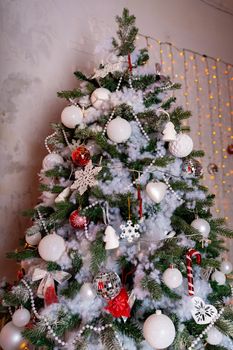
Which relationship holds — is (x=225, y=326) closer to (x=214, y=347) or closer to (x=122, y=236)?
(x=214, y=347)

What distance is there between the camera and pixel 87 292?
3.66ft

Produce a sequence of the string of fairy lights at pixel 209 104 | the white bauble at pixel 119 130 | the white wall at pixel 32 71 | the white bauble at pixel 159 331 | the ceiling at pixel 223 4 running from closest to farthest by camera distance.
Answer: the white bauble at pixel 159 331, the white bauble at pixel 119 130, the white wall at pixel 32 71, the string of fairy lights at pixel 209 104, the ceiling at pixel 223 4

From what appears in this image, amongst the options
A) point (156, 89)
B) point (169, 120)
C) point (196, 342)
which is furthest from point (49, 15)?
point (196, 342)

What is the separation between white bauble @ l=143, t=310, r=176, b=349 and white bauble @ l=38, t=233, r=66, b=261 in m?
0.35

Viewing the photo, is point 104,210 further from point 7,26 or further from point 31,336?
point 7,26

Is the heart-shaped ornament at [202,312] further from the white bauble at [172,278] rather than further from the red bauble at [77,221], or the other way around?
the red bauble at [77,221]

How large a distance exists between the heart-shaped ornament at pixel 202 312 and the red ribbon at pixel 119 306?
0.65 ft

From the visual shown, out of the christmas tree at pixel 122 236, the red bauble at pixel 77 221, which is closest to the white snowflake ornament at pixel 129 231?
the christmas tree at pixel 122 236

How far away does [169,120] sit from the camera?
128 cm

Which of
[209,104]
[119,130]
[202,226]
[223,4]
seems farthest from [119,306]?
[223,4]

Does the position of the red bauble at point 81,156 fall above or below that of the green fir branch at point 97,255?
above

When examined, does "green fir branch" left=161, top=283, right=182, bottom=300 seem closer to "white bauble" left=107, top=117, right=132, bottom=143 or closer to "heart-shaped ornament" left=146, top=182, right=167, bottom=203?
"heart-shaped ornament" left=146, top=182, right=167, bottom=203

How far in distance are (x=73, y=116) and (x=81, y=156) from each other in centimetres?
16

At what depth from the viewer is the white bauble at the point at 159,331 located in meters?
1.00
